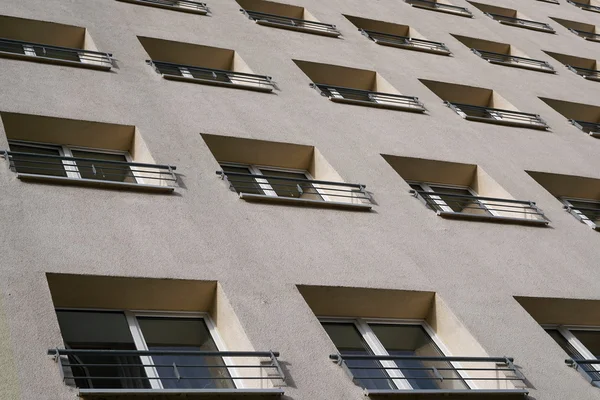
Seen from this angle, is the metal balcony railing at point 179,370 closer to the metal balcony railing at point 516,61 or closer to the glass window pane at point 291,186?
the glass window pane at point 291,186

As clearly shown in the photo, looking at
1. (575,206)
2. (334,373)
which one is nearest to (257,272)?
(334,373)

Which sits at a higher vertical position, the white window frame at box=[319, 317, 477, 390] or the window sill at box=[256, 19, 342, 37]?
the window sill at box=[256, 19, 342, 37]

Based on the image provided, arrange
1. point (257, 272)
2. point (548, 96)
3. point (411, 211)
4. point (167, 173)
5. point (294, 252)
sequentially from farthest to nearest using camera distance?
point (548, 96) → point (411, 211) → point (167, 173) → point (294, 252) → point (257, 272)

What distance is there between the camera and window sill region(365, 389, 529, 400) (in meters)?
7.82

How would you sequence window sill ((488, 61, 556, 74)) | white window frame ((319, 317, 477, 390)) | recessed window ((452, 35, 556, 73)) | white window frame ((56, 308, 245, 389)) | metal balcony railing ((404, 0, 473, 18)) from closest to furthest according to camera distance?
white window frame ((56, 308, 245, 389)) < white window frame ((319, 317, 477, 390)) < window sill ((488, 61, 556, 74)) < recessed window ((452, 35, 556, 73)) < metal balcony railing ((404, 0, 473, 18))

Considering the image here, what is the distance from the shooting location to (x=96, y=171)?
1073cm

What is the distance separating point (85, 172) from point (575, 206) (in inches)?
325

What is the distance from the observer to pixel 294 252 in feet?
31.4

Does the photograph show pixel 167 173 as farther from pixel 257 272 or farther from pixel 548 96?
pixel 548 96

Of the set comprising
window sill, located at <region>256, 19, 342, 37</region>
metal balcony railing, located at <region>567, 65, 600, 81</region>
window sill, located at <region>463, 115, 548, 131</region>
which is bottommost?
window sill, located at <region>463, 115, 548, 131</region>

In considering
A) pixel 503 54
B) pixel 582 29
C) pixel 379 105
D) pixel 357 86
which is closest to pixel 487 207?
pixel 379 105

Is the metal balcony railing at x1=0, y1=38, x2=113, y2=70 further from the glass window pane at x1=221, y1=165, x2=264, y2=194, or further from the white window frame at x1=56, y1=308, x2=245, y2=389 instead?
the white window frame at x1=56, y1=308, x2=245, y2=389

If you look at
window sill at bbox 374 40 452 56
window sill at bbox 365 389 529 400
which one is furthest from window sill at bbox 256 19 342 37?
window sill at bbox 365 389 529 400

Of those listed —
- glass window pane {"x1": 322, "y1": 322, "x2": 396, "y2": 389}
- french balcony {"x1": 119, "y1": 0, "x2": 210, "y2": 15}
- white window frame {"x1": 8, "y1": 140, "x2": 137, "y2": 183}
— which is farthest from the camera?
french balcony {"x1": 119, "y1": 0, "x2": 210, "y2": 15}
